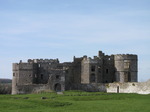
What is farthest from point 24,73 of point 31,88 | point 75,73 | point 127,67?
point 127,67

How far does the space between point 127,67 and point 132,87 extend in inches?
597

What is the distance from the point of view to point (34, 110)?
129ft

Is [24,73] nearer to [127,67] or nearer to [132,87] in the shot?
[127,67]

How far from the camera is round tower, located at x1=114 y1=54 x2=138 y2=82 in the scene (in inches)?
3300

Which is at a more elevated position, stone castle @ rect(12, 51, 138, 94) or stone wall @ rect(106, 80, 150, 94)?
stone castle @ rect(12, 51, 138, 94)

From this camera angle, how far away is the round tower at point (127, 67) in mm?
83812

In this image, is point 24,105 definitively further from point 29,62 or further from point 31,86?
point 29,62

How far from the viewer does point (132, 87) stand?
226 feet

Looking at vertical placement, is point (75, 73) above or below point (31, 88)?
above

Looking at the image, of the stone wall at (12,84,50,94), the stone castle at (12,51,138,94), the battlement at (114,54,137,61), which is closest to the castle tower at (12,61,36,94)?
the stone castle at (12,51,138,94)

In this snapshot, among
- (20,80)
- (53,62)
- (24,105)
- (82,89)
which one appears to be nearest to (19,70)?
(20,80)

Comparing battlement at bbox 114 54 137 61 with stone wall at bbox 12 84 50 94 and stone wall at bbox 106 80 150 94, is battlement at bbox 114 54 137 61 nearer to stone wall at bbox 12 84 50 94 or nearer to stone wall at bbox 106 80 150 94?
stone wall at bbox 106 80 150 94

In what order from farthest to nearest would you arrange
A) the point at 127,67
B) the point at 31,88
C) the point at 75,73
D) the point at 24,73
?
the point at 75,73, the point at 127,67, the point at 24,73, the point at 31,88

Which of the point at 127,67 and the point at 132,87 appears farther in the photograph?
the point at 127,67
